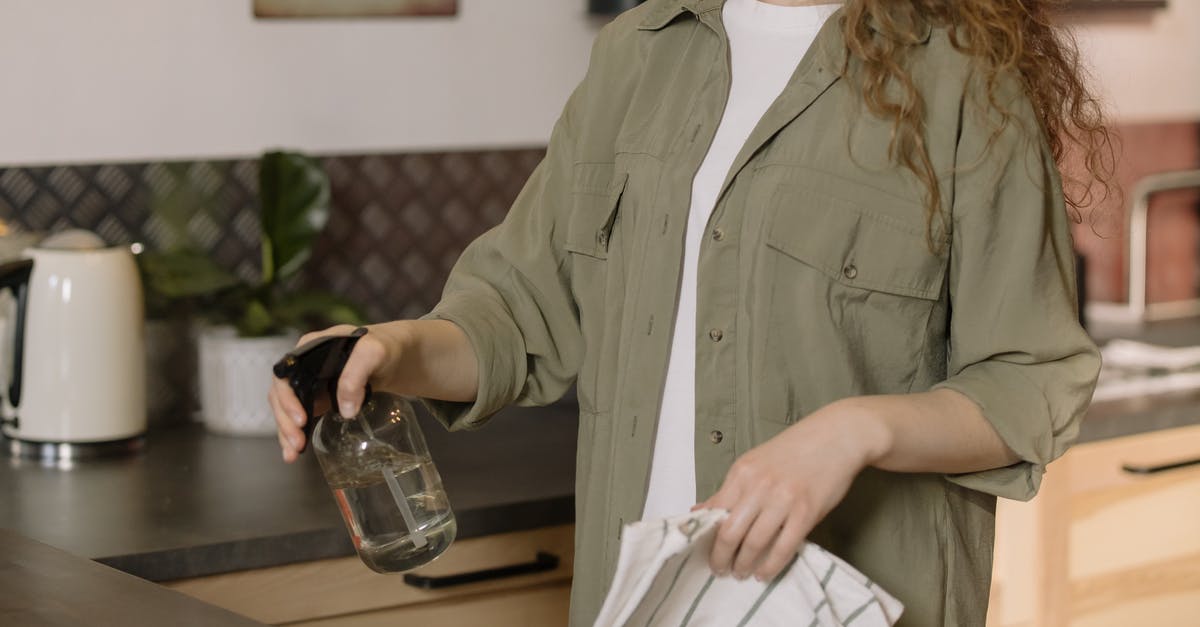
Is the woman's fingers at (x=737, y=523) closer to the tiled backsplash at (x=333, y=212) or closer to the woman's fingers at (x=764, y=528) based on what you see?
the woman's fingers at (x=764, y=528)

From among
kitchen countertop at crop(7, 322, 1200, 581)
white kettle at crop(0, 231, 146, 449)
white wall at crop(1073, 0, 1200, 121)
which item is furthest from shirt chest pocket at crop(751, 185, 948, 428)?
white wall at crop(1073, 0, 1200, 121)

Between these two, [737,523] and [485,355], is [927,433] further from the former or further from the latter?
[485,355]

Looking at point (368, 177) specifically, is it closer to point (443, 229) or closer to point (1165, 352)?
point (443, 229)

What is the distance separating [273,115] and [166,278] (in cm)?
30

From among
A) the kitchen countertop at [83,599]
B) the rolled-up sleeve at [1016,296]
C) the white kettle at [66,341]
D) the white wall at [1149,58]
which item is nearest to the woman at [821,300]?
the rolled-up sleeve at [1016,296]

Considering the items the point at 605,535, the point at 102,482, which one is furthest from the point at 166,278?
the point at 605,535

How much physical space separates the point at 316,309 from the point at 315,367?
1.06m

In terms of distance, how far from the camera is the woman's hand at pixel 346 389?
43.3 inches

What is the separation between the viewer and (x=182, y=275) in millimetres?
2109

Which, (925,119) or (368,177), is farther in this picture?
(368,177)

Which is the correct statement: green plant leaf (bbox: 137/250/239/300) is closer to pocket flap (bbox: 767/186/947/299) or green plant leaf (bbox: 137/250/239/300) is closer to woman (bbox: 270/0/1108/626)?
woman (bbox: 270/0/1108/626)

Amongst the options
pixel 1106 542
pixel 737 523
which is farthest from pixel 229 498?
pixel 1106 542

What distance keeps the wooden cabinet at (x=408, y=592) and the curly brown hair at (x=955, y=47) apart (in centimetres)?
80

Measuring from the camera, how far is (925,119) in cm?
115
